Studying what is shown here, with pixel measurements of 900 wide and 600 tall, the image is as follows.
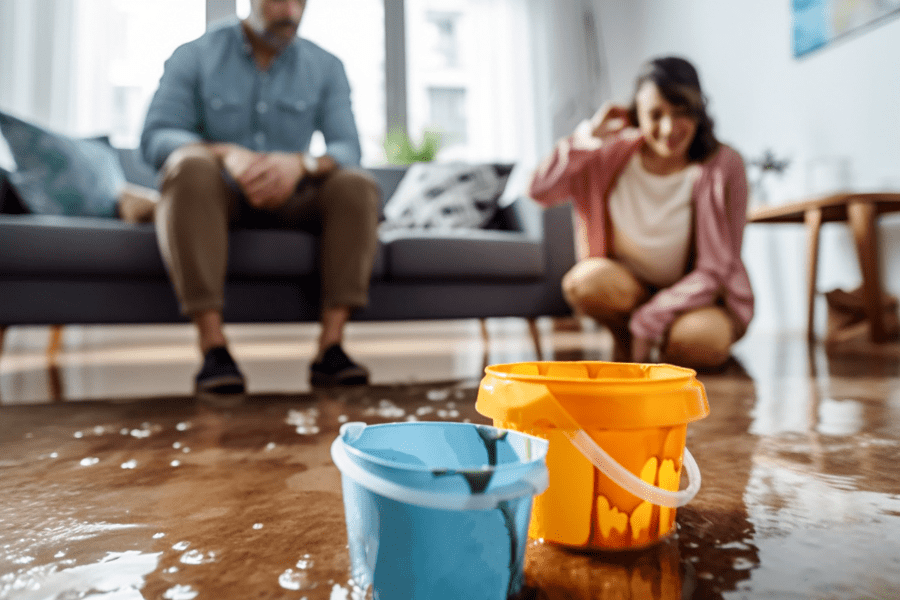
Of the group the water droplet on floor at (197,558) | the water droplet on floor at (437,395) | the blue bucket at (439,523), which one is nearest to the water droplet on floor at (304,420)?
the water droplet on floor at (437,395)

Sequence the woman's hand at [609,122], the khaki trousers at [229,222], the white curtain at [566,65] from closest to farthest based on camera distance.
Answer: the khaki trousers at [229,222] < the woman's hand at [609,122] < the white curtain at [566,65]

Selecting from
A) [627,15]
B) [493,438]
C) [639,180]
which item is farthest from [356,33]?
[493,438]

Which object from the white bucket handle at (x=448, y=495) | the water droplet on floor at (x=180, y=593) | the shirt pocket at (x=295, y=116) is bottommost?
the water droplet on floor at (x=180, y=593)

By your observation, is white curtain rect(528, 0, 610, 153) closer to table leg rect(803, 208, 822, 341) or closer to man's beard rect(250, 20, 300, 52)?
table leg rect(803, 208, 822, 341)

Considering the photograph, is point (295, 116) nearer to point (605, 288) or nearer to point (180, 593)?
point (605, 288)

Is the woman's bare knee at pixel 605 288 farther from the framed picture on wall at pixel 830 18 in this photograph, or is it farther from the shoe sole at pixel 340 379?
the framed picture on wall at pixel 830 18

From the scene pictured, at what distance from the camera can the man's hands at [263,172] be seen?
1.30 meters

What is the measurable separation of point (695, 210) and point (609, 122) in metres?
0.30

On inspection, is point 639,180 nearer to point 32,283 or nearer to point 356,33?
point 32,283

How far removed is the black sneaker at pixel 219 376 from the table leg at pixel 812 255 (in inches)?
71.4

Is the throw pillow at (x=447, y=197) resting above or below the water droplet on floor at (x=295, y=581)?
above

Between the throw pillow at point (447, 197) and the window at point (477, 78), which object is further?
the window at point (477, 78)

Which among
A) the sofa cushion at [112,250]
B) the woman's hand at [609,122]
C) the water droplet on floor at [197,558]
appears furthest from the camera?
the woman's hand at [609,122]

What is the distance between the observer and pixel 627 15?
342 centimetres
